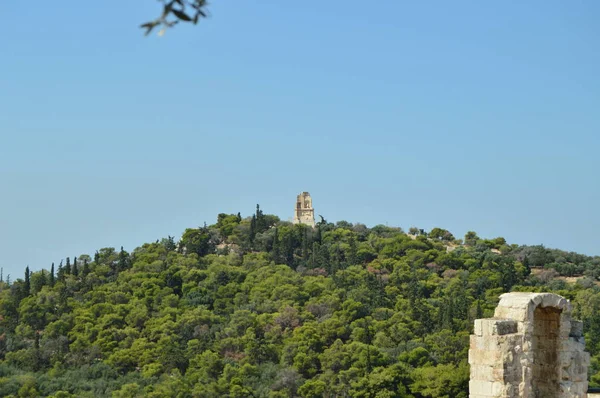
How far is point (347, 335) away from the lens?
4784 centimetres

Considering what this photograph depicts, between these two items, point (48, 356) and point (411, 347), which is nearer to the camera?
point (411, 347)

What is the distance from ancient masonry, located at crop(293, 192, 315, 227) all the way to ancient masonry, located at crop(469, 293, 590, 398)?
5975cm

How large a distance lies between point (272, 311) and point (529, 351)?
4263 cm

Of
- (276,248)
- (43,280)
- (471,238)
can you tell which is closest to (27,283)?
(43,280)

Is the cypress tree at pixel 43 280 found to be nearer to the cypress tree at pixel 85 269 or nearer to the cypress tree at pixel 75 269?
the cypress tree at pixel 75 269

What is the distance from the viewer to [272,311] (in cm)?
5303

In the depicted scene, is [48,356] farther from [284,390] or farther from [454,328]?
[454,328]

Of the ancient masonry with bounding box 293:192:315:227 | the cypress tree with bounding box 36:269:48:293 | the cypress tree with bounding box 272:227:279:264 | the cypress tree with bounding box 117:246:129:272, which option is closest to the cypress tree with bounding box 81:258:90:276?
the cypress tree with bounding box 117:246:129:272

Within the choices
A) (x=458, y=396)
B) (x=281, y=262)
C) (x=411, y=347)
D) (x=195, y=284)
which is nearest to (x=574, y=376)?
(x=458, y=396)

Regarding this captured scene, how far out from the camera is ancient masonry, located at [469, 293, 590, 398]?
34.7ft

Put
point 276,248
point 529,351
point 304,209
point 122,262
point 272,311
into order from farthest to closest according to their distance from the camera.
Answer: point 304,209, point 276,248, point 122,262, point 272,311, point 529,351

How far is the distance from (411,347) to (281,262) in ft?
61.5

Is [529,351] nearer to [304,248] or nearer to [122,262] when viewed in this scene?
[304,248]

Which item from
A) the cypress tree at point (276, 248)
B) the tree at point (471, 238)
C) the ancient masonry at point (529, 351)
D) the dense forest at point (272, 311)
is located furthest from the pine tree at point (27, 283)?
the ancient masonry at point (529, 351)
